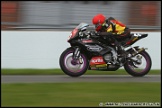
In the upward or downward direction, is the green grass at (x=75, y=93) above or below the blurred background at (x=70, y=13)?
below

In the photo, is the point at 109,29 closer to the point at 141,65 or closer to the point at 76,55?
the point at 76,55

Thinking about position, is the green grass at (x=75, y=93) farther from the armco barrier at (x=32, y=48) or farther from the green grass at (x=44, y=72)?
the armco barrier at (x=32, y=48)

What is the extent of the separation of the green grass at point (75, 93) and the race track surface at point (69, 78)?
1.87 ft

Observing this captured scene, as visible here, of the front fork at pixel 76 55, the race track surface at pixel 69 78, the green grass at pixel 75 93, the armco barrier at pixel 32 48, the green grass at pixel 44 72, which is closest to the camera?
the green grass at pixel 75 93

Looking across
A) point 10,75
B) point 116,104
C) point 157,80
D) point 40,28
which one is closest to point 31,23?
point 40,28

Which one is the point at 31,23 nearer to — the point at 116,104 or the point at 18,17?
the point at 18,17

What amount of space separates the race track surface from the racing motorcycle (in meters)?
0.20

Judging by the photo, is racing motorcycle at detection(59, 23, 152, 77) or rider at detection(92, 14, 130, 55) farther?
rider at detection(92, 14, 130, 55)

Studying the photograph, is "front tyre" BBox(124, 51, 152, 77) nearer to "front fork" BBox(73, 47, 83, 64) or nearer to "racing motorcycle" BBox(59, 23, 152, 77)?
"racing motorcycle" BBox(59, 23, 152, 77)

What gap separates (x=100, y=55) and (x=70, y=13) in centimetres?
285

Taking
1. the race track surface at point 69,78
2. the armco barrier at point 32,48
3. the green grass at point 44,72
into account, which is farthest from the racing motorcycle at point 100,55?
Result: the armco barrier at point 32,48

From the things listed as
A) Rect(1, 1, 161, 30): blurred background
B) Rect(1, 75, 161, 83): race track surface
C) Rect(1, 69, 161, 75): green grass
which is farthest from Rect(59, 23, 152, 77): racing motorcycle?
Rect(1, 1, 161, 30): blurred background

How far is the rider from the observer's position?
973 centimetres

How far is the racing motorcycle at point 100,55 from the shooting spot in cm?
960
